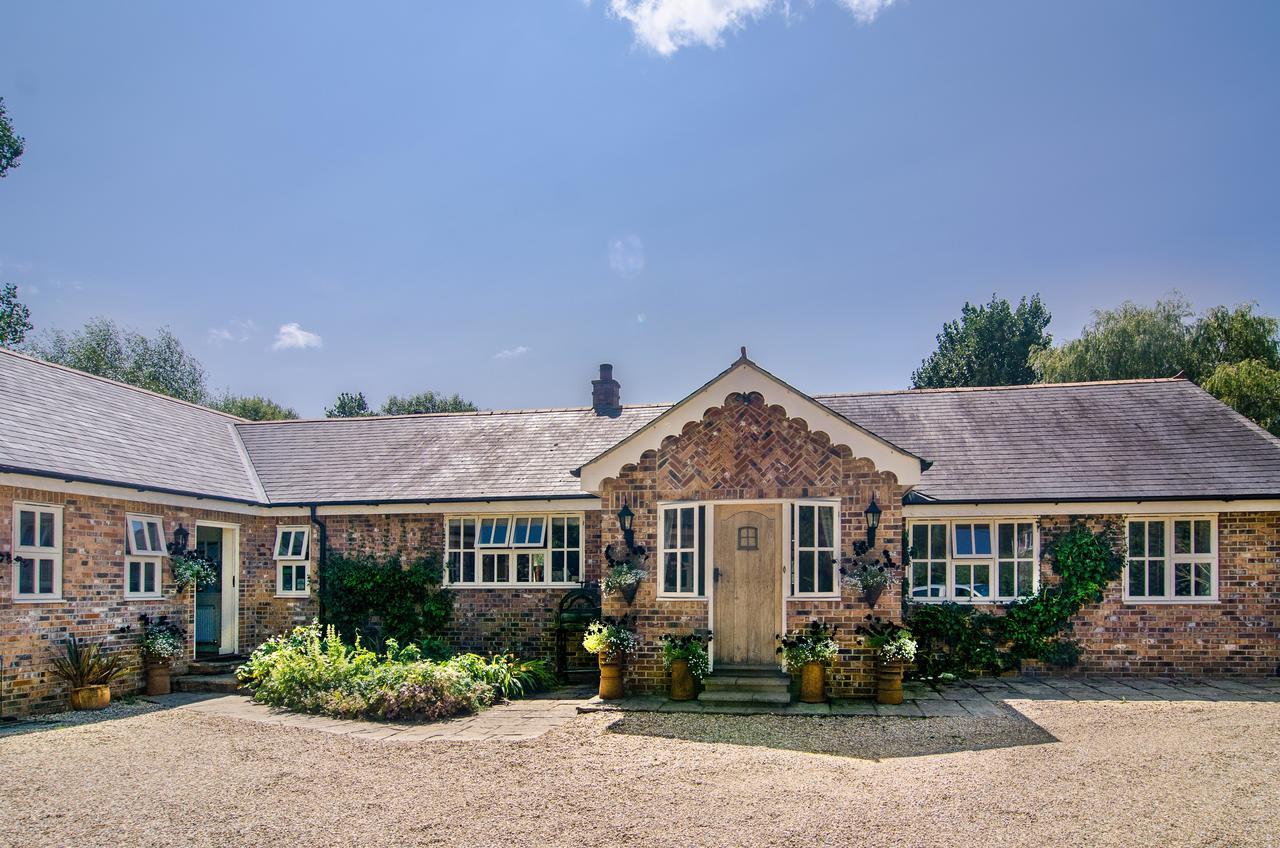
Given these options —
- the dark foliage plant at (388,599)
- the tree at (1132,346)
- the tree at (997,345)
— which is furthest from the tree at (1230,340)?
the dark foliage plant at (388,599)

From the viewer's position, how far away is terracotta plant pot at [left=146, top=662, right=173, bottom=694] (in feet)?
44.1

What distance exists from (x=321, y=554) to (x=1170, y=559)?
14.4 m

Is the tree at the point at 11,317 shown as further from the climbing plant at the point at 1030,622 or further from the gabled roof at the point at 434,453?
the climbing plant at the point at 1030,622

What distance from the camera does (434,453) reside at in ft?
60.0

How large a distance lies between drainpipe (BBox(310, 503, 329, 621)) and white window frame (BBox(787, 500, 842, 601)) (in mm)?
8769

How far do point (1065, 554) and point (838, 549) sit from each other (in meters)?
4.37

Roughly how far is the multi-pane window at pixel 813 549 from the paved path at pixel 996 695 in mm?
1578

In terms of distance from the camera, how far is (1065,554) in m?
14.3

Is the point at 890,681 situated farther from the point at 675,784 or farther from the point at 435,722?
the point at 435,722

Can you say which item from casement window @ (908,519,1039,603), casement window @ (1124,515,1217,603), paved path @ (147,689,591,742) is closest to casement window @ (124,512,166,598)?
paved path @ (147,689,591,742)

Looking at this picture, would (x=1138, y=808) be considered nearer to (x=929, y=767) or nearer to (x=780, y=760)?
(x=929, y=767)

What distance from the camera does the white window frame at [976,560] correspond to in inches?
572

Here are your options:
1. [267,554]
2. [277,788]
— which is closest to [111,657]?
[267,554]

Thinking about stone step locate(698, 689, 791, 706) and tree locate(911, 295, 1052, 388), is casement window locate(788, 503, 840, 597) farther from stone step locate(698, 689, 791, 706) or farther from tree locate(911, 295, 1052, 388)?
tree locate(911, 295, 1052, 388)
